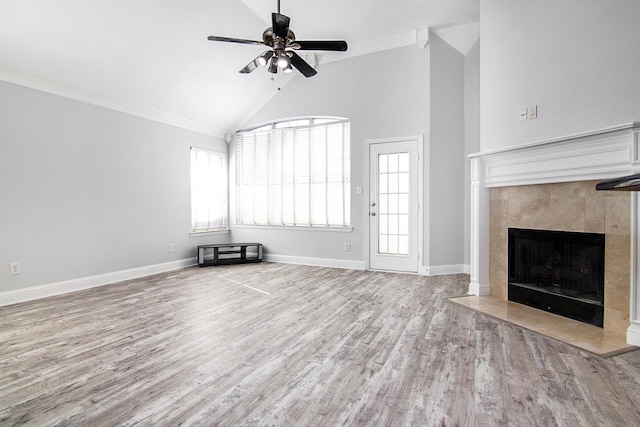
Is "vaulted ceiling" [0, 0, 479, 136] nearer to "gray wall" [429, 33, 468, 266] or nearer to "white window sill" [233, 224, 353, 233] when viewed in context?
"gray wall" [429, 33, 468, 266]

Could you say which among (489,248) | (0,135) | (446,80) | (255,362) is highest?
(446,80)

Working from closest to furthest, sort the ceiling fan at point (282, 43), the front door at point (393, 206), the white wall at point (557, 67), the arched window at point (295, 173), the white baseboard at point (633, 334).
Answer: the white baseboard at point (633, 334)
the white wall at point (557, 67)
the ceiling fan at point (282, 43)
the front door at point (393, 206)
the arched window at point (295, 173)

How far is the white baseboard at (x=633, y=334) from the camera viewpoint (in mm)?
2352

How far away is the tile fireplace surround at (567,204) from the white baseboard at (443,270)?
39.5 inches

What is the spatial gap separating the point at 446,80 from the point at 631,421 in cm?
445

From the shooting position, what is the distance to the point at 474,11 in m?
4.28

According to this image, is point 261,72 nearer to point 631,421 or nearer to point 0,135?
point 0,135

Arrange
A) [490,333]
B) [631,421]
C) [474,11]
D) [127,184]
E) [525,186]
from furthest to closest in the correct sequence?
[127,184] < [474,11] < [525,186] < [490,333] < [631,421]

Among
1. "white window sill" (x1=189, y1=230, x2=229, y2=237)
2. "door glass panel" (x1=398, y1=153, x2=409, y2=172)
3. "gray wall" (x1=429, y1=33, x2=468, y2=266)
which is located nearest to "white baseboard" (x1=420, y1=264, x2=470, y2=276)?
"gray wall" (x1=429, y1=33, x2=468, y2=266)

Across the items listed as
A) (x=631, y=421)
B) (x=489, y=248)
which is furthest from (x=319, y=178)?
(x=631, y=421)

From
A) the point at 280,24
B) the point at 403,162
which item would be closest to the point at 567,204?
the point at 403,162

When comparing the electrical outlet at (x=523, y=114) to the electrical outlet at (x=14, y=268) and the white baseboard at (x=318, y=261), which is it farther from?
the electrical outlet at (x=14, y=268)

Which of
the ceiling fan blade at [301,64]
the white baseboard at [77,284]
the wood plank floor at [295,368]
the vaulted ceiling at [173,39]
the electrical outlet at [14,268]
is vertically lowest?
the wood plank floor at [295,368]

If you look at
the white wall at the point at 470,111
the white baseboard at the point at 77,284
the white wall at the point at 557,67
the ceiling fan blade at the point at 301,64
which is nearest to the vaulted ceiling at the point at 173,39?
the white wall at the point at 470,111
